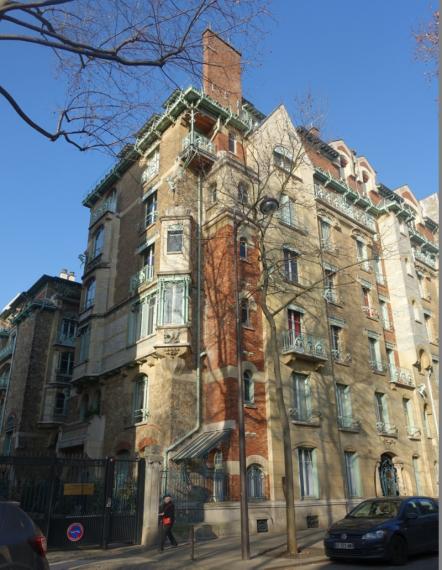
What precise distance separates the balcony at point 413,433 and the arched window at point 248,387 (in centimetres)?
1208

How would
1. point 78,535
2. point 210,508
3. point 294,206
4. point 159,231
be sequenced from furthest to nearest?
point 294,206 < point 159,231 < point 210,508 < point 78,535

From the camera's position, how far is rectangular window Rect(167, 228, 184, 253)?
21.1 metres

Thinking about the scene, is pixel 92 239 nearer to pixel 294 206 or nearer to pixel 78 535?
pixel 294 206

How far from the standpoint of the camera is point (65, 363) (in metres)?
32.0

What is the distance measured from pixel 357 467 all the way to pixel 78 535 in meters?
14.2

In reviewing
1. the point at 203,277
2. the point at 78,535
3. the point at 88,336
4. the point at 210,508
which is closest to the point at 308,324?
the point at 203,277

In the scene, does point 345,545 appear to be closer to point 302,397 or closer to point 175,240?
point 302,397

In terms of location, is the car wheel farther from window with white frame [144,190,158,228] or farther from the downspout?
window with white frame [144,190,158,228]

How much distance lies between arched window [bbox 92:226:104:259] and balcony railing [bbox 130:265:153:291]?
4.82 metres

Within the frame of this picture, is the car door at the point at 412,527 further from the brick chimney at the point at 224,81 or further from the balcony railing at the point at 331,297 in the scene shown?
the brick chimney at the point at 224,81

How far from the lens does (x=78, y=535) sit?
461 inches

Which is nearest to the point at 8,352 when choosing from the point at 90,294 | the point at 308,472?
the point at 90,294

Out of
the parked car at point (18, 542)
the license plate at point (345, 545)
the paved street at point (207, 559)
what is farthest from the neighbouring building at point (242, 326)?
the parked car at point (18, 542)

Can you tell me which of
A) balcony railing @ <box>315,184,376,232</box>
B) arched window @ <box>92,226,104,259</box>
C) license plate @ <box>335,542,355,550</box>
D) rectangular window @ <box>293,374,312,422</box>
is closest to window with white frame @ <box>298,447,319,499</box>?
rectangular window @ <box>293,374,312,422</box>
